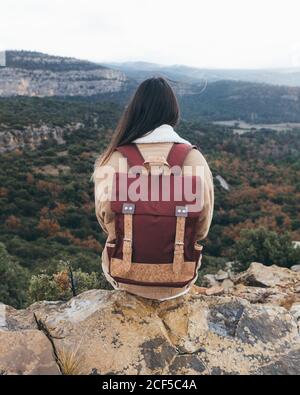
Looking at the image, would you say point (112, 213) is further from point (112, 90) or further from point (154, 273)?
point (112, 90)

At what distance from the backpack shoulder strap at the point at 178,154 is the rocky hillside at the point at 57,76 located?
218ft

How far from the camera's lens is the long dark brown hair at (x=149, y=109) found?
2492mm

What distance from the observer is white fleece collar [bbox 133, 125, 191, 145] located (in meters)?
2.46

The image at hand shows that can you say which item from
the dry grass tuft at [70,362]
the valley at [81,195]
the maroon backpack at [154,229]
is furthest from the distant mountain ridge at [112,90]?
the dry grass tuft at [70,362]

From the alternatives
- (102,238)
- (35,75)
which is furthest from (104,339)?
(35,75)

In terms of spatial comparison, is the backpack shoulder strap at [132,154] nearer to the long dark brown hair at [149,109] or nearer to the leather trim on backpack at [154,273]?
the long dark brown hair at [149,109]

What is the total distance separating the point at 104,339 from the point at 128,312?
252 mm

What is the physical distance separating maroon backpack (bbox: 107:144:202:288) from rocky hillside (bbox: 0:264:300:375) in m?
0.34

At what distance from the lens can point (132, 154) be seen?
8.11ft

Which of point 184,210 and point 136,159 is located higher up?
point 136,159

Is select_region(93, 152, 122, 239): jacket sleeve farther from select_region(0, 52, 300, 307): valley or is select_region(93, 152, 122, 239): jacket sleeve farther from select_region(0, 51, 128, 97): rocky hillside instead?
select_region(0, 51, 128, 97): rocky hillside

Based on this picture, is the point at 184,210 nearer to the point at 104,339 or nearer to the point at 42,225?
the point at 104,339

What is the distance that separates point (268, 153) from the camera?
3941 cm

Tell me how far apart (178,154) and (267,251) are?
714 centimetres
